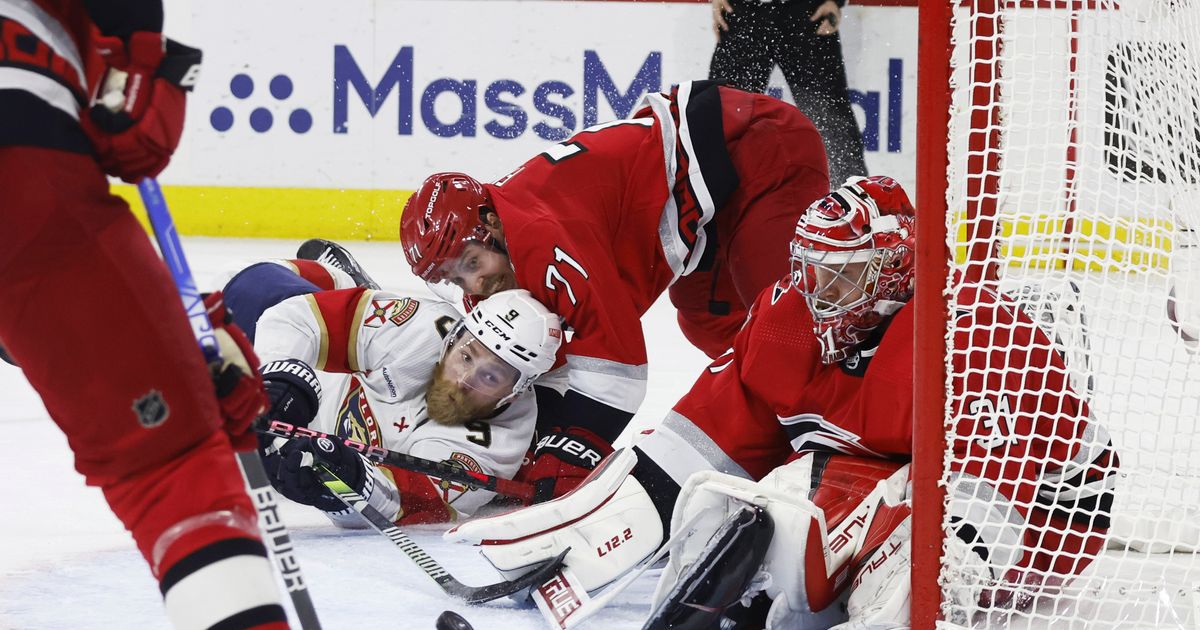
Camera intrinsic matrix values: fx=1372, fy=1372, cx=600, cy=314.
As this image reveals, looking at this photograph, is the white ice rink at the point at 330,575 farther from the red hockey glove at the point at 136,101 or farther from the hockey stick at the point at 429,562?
the red hockey glove at the point at 136,101

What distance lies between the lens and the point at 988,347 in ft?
5.86

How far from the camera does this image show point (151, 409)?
1.19m

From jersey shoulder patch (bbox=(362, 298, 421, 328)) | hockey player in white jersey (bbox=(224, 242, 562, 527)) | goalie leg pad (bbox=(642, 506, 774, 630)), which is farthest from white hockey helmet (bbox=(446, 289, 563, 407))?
goalie leg pad (bbox=(642, 506, 774, 630))

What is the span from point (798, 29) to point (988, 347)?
14.0ft

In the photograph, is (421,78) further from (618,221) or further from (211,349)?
(211,349)

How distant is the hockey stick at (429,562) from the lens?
204cm

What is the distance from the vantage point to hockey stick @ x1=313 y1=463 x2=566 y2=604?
2.04 metres

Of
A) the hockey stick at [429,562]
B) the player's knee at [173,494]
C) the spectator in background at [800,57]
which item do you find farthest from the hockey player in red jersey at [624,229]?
the spectator in background at [800,57]

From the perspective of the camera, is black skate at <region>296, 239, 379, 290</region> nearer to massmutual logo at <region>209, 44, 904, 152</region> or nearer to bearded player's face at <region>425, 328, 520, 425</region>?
bearded player's face at <region>425, 328, 520, 425</region>

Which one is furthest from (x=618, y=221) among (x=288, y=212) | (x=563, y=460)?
(x=288, y=212)

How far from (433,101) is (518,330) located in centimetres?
416

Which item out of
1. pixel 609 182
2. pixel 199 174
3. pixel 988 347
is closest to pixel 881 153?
pixel 199 174

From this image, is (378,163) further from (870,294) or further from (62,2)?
(62,2)

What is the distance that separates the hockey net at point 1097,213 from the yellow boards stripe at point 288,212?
4.76m
